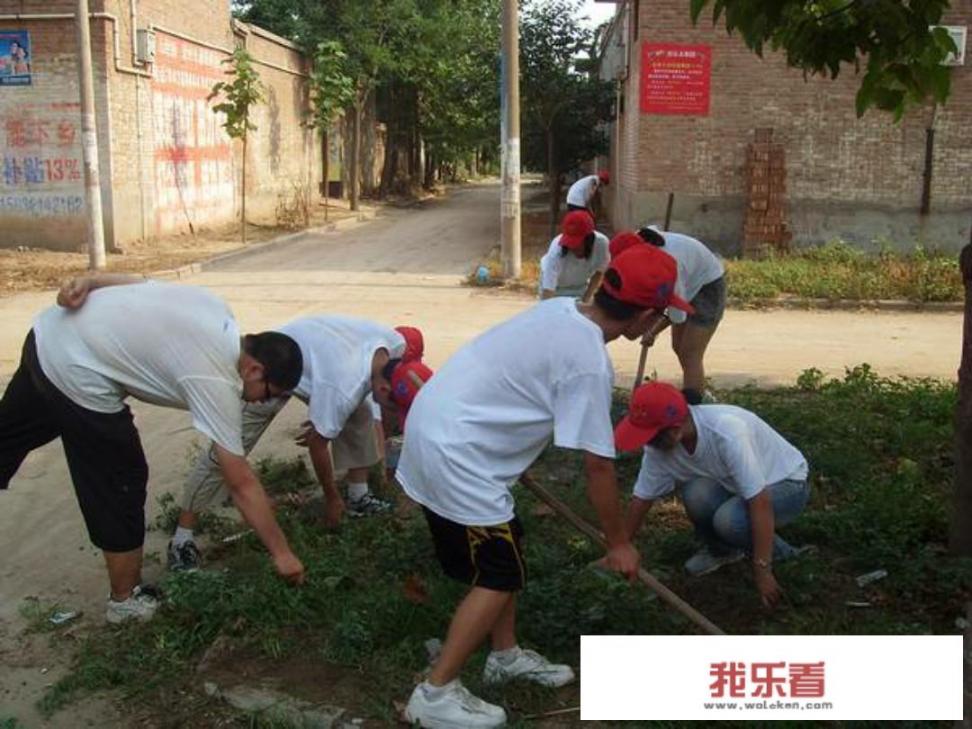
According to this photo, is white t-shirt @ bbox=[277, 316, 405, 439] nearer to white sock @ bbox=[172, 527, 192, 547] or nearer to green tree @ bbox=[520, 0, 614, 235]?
white sock @ bbox=[172, 527, 192, 547]

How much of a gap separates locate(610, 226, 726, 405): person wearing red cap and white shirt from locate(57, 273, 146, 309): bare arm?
2.82 meters

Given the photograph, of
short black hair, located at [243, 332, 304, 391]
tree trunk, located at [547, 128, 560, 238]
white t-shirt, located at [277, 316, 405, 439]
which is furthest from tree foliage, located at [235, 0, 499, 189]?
short black hair, located at [243, 332, 304, 391]

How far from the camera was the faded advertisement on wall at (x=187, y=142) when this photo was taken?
1959 centimetres

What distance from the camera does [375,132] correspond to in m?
37.4

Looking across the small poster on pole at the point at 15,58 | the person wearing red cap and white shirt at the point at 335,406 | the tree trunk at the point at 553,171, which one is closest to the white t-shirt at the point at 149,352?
the person wearing red cap and white shirt at the point at 335,406

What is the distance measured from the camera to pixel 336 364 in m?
4.39

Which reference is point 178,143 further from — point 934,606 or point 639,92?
point 934,606

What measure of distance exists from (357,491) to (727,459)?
6.98 ft

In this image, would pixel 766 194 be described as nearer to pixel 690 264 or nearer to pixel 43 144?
pixel 690 264

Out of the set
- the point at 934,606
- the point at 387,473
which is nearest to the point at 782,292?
the point at 387,473

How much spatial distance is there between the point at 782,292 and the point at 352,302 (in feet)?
16.8

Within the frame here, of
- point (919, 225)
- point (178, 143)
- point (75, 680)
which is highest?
point (178, 143)

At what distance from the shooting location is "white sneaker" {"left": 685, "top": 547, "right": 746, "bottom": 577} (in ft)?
14.3

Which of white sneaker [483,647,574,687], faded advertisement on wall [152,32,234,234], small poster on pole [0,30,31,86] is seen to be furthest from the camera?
faded advertisement on wall [152,32,234,234]
